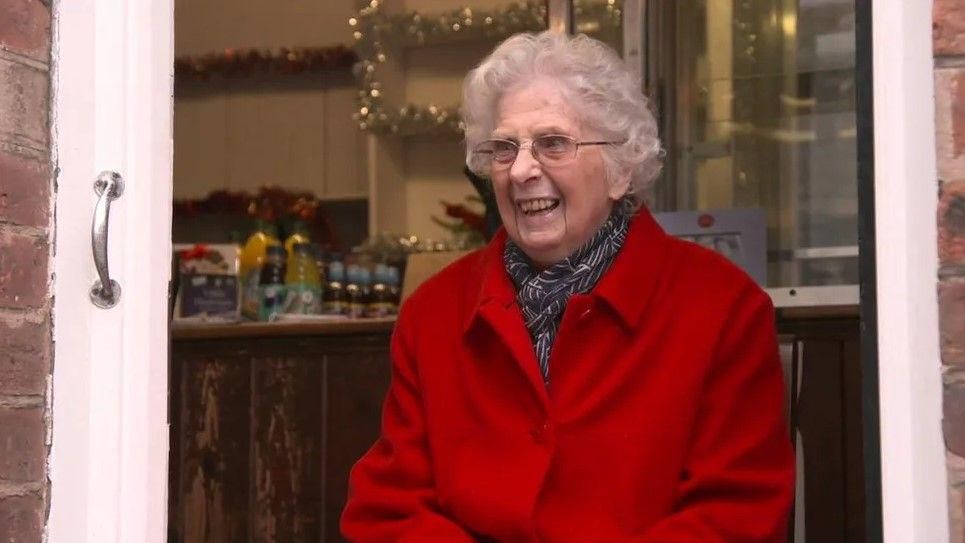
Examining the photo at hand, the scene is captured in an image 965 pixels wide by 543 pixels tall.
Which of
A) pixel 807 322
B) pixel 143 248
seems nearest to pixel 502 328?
pixel 143 248

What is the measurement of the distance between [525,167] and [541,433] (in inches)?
16.9

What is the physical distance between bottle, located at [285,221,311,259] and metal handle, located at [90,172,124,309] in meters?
2.80

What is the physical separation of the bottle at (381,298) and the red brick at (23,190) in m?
2.62

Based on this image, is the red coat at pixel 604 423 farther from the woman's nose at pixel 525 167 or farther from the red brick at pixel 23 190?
the red brick at pixel 23 190

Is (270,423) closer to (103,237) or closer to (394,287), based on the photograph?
(394,287)

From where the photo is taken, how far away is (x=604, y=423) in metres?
2.22

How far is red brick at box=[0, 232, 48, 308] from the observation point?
1575 mm

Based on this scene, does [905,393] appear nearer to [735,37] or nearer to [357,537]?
[357,537]

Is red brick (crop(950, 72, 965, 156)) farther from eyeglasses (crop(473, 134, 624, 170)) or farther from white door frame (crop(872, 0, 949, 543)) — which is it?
eyeglasses (crop(473, 134, 624, 170))

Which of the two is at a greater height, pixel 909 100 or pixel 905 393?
pixel 909 100

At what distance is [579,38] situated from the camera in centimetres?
249

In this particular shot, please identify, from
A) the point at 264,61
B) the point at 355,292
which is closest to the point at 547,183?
the point at 355,292

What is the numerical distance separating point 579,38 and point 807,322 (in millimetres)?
1269

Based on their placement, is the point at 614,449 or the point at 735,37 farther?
the point at 735,37
